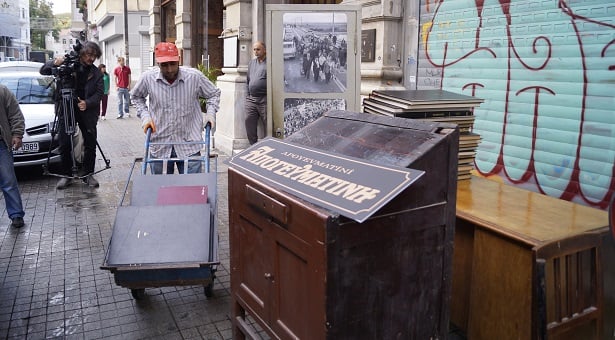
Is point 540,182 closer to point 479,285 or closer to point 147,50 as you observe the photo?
point 479,285

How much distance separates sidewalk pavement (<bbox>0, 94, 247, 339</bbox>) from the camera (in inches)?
147

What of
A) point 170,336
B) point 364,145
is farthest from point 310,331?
point 170,336

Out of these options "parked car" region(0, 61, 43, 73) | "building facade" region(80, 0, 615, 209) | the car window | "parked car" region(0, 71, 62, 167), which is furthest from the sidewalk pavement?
"parked car" region(0, 61, 43, 73)

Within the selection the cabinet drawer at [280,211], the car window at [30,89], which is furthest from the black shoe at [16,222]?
the cabinet drawer at [280,211]

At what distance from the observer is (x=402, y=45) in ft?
21.0

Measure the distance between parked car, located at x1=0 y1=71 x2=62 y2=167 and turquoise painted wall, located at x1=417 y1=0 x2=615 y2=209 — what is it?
233 inches

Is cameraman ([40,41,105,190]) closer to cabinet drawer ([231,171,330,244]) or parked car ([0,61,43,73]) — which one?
parked car ([0,61,43,73])

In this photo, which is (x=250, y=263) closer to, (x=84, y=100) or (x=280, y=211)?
(x=280, y=211)

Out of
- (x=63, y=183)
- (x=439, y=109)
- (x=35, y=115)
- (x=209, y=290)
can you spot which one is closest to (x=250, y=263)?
(x=439, y=109)

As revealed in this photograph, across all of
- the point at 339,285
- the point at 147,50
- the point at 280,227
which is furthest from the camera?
the point at 147,50

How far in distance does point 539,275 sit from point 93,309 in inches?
126

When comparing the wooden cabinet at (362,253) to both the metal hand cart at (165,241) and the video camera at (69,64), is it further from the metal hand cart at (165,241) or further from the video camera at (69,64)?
the video camera at (69,64)

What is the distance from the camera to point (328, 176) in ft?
7.36

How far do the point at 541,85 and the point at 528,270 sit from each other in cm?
238
